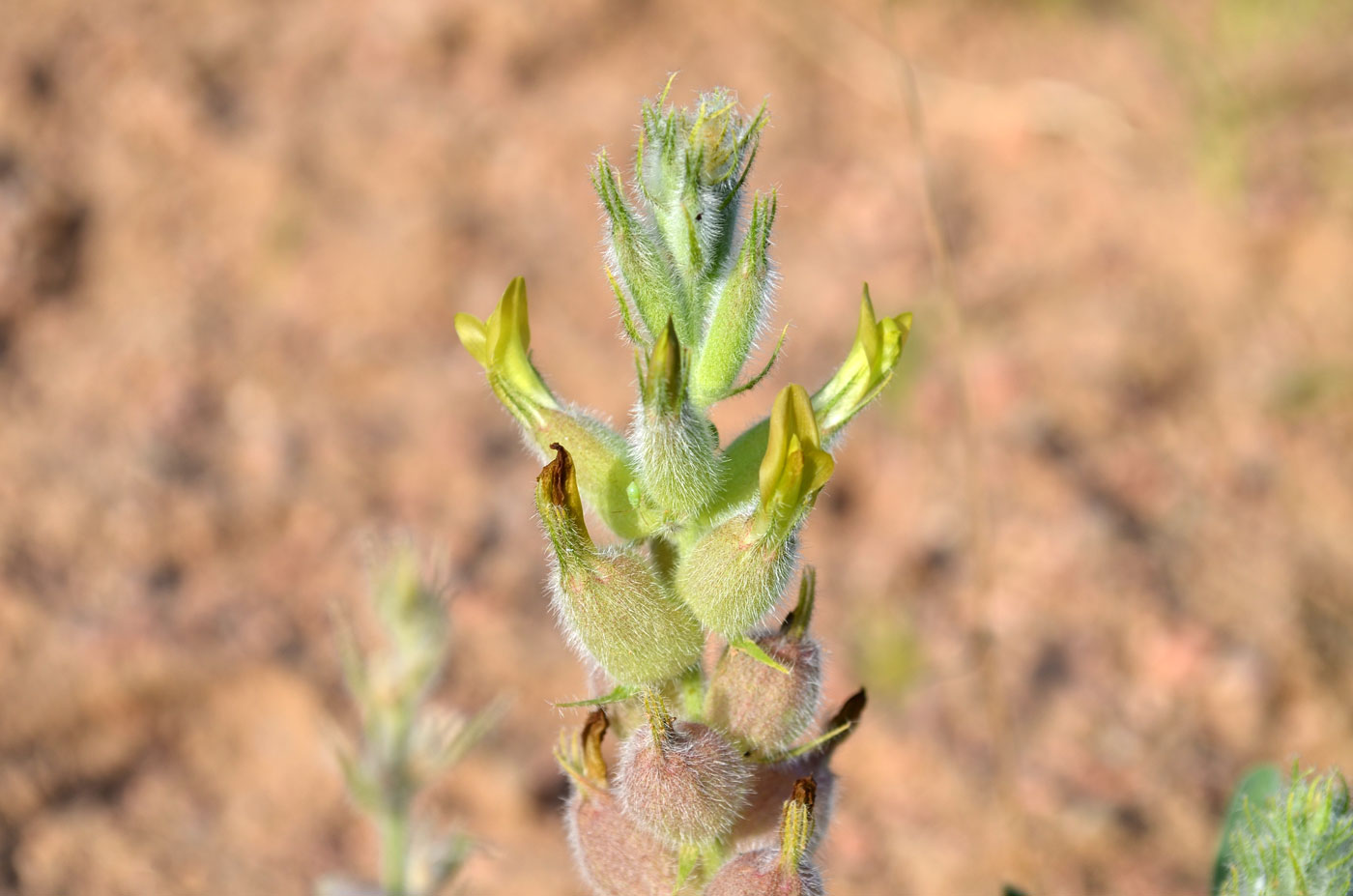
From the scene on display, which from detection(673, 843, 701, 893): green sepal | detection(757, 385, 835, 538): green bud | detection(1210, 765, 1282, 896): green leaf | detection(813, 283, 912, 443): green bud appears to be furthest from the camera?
detection(1210, 765, 1282, 896): green leaf

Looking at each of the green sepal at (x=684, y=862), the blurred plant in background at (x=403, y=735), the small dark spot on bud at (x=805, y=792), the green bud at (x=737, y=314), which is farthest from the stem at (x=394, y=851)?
the green bud at (x=737, y=314)

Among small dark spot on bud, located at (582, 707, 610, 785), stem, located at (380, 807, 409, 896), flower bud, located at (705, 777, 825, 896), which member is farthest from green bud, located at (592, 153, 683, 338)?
stem, located at (380, 807, 409, 896)

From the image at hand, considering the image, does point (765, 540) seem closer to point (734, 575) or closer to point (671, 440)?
point (734, 575)

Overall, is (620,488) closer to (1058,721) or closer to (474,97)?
(1058,721)

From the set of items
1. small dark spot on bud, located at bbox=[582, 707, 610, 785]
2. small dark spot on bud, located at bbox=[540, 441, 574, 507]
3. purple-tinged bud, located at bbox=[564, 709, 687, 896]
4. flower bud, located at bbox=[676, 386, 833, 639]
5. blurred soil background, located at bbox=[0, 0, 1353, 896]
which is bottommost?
purple-tinged bud, located at bbox=[564, 709, 687, 896]

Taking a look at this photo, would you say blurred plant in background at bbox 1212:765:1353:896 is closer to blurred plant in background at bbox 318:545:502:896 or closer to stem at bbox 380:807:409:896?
blurred plant in background at bbox 318:545:502:896

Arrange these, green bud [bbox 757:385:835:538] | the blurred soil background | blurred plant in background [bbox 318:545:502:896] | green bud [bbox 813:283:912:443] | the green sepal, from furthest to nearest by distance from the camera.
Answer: the blurred soil background
blurred plant in background [bbox 318:545:502:896]
the green sepal
green bud [bbox 813:283:912:443]
green bud [bbox 757:385:835:538]

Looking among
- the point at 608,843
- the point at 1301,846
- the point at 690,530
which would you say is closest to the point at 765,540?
the point at 690,530
